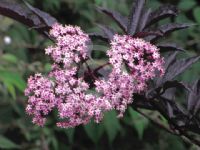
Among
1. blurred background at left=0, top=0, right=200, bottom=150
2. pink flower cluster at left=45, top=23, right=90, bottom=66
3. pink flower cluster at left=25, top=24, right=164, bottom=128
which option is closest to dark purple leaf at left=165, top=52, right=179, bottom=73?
pink flower cluster at left=25, top=24, right=164, bottom=128

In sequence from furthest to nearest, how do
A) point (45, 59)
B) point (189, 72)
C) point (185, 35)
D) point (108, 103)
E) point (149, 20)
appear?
point (45, 59) → point (185, 35) → point (189, 72) → point (149, 20) → point (108, 103)

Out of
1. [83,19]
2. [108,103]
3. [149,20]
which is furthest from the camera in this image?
[83,19]

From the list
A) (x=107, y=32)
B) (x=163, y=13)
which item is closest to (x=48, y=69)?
(x=107, y=32)

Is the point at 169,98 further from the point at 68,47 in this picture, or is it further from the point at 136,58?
the point at 68,47

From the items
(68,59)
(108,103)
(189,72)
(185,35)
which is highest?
(185,35)

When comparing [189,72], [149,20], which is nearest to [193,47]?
[189,72]

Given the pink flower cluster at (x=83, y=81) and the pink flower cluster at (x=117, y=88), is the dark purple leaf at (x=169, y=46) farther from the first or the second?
the pink flower cluster at (x=117, y=88)

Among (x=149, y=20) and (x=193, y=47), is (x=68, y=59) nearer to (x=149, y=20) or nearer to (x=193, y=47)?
(x=149, y=20)

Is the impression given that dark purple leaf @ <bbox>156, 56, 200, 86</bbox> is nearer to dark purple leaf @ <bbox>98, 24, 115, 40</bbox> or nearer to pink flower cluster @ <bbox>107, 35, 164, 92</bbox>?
pink flower cluster @ <bbox>107, 35, 164, 92</bbox>
